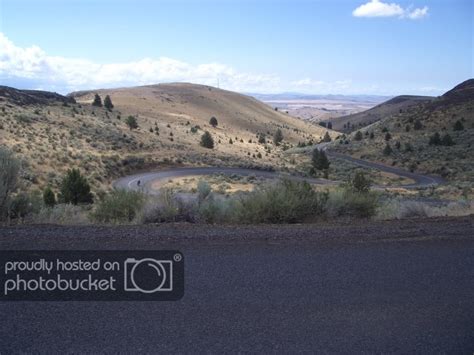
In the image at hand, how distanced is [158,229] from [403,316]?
175 inches

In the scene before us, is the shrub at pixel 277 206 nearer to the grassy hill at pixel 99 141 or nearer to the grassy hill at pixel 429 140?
the grassy hill at pixel 99 141

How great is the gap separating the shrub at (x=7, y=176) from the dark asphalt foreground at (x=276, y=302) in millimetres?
2916

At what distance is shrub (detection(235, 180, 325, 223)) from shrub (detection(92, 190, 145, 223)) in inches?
91.1

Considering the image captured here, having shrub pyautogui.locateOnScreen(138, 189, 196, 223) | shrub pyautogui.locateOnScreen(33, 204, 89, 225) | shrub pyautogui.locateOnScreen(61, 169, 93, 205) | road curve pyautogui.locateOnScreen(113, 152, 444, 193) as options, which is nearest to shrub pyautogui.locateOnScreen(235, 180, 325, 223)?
shrub pyautogui.locateOnScreen(138, 189, 196, 223)

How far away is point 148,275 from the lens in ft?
18.7

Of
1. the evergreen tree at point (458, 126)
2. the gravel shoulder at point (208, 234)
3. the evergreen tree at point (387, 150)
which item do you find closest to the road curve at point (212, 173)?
the evergreen tree at point (387, 150)

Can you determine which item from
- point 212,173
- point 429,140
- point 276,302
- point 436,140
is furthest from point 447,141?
point 276,302

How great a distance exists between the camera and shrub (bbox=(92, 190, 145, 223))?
34.9ft

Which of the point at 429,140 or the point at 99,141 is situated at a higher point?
the point at 99,141

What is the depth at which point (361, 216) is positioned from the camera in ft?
39.1

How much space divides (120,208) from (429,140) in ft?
239

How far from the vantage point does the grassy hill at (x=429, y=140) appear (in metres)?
61.1

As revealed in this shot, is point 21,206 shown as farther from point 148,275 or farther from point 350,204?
point 350,204

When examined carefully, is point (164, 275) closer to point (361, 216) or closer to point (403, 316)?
point (403, 316)
